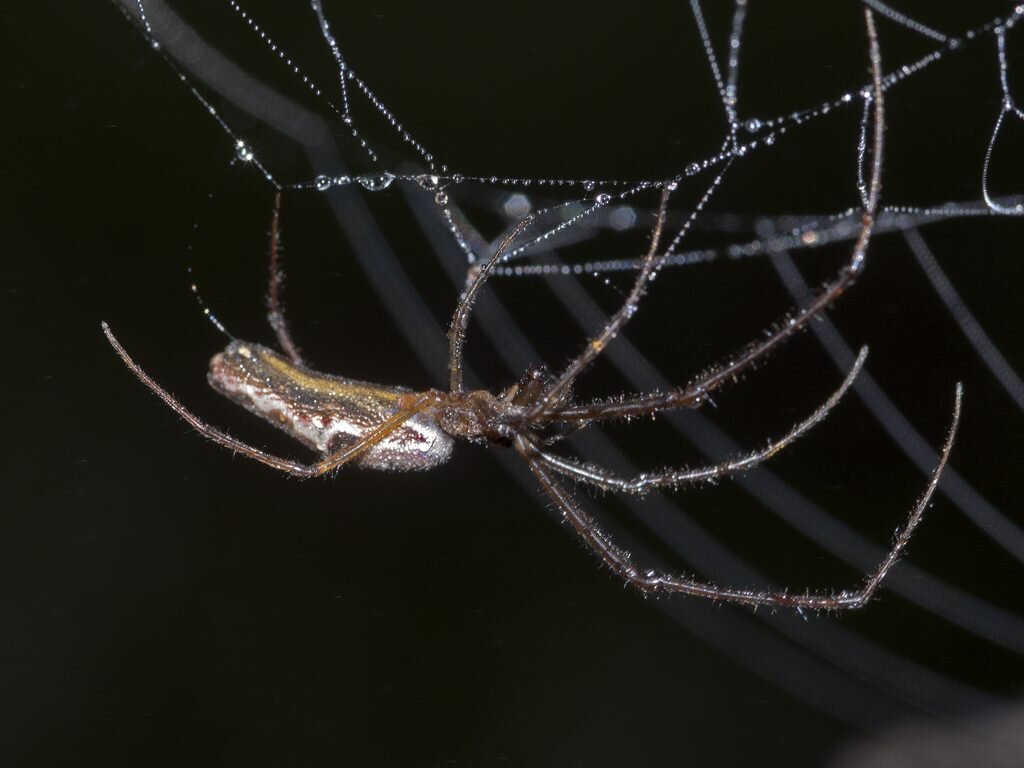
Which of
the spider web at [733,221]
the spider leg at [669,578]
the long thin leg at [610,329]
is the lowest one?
the spider leg at [669,578]

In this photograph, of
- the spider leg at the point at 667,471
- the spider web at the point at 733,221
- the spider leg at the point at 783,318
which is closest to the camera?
the spider leg at the point at 783,318

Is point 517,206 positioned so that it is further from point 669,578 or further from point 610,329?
point 669,578

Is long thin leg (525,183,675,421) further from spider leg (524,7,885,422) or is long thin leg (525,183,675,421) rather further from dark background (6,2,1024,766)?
dark background (6,2,1024,766)

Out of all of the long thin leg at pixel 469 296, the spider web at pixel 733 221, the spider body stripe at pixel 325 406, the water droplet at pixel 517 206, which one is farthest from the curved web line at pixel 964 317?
the spider body stripe at pixel 325 406

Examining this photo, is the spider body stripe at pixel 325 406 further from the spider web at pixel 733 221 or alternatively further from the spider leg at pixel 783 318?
the spider web at pixel 733 221

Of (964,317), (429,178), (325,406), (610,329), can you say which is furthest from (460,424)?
(964,317)

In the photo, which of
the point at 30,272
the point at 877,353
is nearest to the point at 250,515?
the point at 30,272

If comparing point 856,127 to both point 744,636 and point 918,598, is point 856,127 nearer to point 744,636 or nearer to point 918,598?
point 918,598
